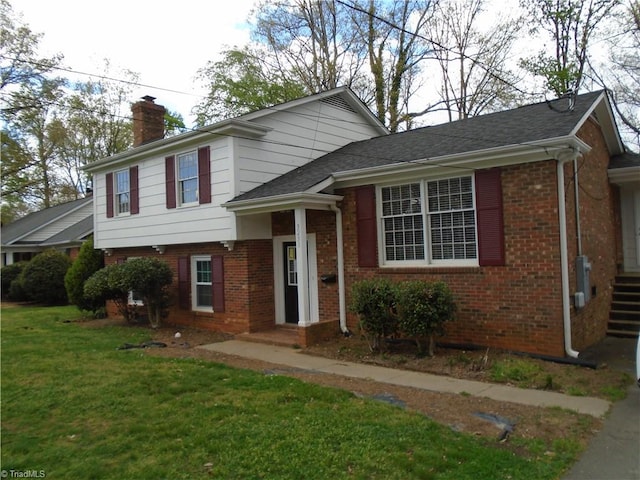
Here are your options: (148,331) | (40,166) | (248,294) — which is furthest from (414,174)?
(40,166)

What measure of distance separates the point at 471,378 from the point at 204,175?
8.13 meters

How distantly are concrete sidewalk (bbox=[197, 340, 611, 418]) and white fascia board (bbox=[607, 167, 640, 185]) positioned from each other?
742 cm

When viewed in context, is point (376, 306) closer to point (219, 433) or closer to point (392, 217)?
point (392, 217)

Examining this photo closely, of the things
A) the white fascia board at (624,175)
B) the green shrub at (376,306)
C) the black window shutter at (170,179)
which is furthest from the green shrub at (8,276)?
the white fascia board at (624,175)

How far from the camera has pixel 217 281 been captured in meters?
12.5

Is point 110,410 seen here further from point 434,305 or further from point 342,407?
point 434,305

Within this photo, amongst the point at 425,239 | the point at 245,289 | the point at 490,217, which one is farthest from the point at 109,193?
the point at 490,217

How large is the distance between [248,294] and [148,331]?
3.23 metres

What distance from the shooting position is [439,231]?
9.41 metres

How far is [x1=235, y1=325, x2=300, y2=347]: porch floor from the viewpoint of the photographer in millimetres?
10477

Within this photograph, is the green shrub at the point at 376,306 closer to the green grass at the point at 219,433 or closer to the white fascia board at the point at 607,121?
the green grass at the point at 219,433

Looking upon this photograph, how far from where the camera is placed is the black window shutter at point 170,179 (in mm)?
13148

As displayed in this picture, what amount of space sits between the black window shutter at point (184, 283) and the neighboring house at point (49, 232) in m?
15.1

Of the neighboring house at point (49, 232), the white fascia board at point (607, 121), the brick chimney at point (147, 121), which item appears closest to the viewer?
the white fascia board at point (607, 121)
